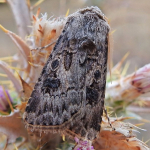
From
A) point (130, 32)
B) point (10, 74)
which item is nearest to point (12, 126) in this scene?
point (10, 74)

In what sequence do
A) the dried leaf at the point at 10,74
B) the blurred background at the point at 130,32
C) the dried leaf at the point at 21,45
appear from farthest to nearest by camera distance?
the blurred background at the point at 130,32 < the dried leaf at the point at 10,74 < the dried leaf at the point at 21,45

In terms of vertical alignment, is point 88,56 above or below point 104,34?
below

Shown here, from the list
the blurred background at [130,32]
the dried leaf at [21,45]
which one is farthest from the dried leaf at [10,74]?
the blurred background at [130,32]

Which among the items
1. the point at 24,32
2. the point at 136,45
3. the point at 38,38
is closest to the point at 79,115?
the point at 38,38

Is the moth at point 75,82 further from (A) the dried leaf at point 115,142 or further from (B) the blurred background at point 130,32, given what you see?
(B) the blurred background at point 130,32

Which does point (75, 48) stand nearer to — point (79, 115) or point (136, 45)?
point (79, 115)

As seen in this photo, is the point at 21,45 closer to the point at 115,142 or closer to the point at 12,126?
the point at 12,126

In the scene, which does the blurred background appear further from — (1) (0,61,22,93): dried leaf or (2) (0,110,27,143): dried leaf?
(2) (0,110,27,143): dried leaf
